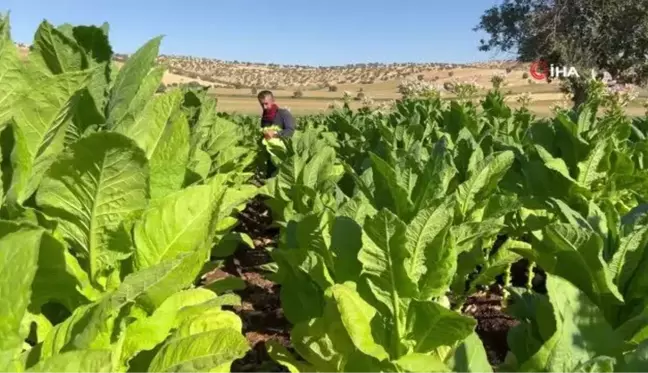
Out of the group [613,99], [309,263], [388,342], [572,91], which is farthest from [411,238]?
[572,91]

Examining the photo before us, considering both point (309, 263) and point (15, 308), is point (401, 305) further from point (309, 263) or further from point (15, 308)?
point (15, 308)

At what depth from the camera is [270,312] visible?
5254mm

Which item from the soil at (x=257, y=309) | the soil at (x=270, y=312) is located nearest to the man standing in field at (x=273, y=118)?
the soil at (x=257, y=309)

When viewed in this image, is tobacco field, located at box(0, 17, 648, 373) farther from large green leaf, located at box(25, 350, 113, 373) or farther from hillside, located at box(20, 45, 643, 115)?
hillside, located at box(20, 45, 643, 115)

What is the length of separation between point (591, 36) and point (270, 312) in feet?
88.7

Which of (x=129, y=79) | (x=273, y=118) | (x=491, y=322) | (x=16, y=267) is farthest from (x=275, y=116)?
(x=16, y=267)

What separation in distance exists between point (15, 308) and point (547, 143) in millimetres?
4624

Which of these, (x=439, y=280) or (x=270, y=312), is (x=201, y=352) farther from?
(x=270, y=312)

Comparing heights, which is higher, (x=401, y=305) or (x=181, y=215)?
(x=181, y=215)

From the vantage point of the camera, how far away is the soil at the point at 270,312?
4309mm

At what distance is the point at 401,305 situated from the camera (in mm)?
2404

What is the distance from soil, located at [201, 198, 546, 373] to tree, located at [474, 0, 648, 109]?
23.5 metres

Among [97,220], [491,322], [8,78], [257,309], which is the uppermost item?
[8,78]

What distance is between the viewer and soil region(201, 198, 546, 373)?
170 inches
